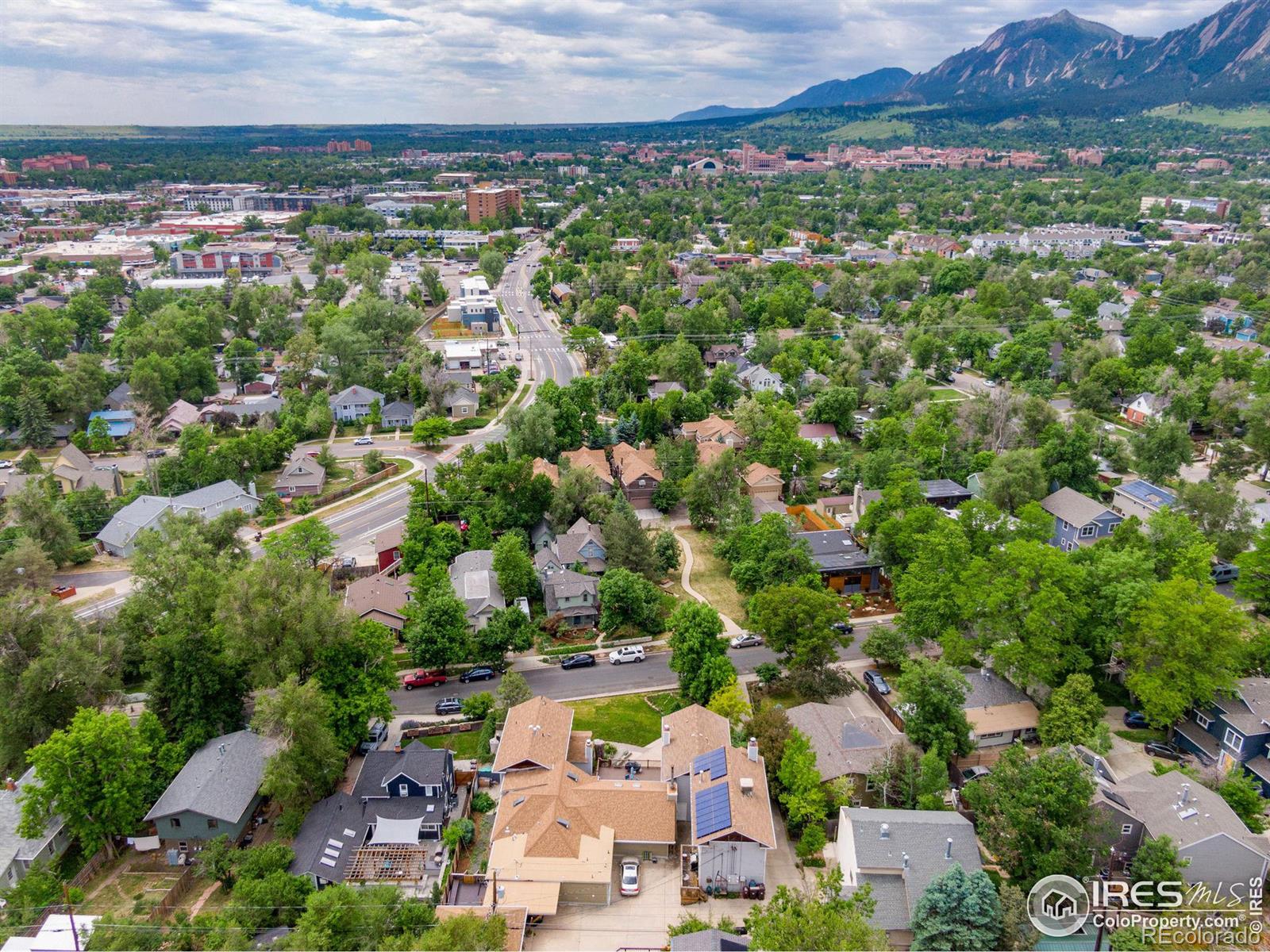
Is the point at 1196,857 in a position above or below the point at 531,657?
above

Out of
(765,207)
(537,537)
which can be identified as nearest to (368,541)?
(537,537)

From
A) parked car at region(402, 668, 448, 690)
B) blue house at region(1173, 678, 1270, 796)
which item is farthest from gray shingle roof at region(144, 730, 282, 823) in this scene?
blue house at region(1173, 678, 1270, 796)

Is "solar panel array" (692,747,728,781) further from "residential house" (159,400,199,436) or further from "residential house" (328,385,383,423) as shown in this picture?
"residential house" (159,400,199,436)

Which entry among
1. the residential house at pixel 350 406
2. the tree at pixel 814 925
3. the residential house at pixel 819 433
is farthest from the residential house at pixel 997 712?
the residential house at pixel 350 406

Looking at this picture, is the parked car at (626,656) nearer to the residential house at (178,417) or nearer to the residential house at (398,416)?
the residential house at (398,416)

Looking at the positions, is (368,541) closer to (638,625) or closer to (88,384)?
(638,625)

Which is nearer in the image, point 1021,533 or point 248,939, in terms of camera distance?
point 248,939
